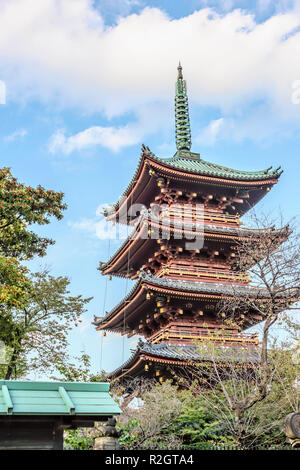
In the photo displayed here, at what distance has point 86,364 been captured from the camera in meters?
19.3

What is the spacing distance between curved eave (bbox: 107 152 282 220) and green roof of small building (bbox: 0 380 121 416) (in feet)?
57.0

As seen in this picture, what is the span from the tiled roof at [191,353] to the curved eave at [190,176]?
9013mm

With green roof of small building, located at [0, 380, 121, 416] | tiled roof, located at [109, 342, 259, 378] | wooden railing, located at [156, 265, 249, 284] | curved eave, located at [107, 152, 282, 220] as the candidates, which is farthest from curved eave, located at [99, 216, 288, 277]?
green roof of small building, located at [0, 380, 121, 416]

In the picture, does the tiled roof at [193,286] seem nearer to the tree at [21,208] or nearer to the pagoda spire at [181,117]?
the tree at [21,208]

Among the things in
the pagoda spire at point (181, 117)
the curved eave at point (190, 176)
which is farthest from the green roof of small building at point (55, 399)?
the pagoda spire at point (181, 117)

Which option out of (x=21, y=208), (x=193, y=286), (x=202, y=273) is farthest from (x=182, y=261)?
(x=21, y=208)

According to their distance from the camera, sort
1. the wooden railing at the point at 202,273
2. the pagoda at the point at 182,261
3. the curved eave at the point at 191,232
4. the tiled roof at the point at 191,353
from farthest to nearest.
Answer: the wooden railing at the point at 202,273, the curved eave at the point at 191,232, the pagoda at the point at 182,261, the tiled roof at the point at 191,353

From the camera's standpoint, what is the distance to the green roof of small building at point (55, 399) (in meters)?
6.75

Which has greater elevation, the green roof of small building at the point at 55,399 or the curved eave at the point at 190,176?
the curved eave at the point at 190,176

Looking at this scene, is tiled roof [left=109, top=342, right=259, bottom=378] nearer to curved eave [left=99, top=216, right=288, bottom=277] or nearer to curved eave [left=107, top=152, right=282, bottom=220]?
curved eave [left=99, top=216, right=288, bottom=277]
